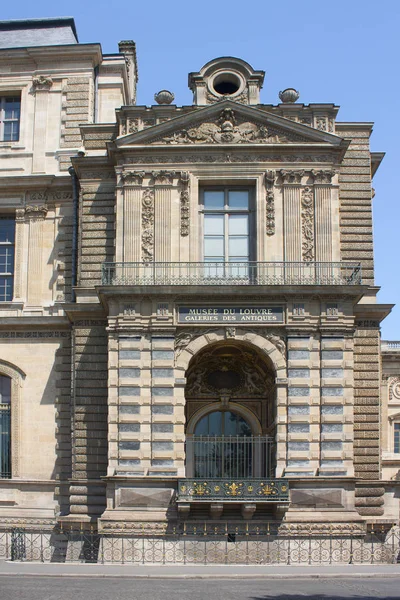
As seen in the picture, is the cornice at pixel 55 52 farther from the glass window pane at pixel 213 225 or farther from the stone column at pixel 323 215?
the stone column at pixel 323 215

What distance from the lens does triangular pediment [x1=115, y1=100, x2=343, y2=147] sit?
1371 inches

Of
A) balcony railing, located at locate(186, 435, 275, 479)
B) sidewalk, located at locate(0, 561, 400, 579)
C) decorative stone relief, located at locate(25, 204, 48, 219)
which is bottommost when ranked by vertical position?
sidewalk, located at locate(0, 561, 400, 579)

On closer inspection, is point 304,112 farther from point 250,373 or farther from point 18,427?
point 18,427

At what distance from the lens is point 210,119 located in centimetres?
3525

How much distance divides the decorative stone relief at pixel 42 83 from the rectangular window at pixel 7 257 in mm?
5430

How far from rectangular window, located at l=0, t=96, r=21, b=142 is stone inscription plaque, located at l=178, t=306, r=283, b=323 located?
1196 cm

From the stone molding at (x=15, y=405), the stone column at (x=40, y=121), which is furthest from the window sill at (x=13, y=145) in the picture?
the stone molding at (x=15, y=405)

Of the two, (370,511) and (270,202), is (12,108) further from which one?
(370,511)

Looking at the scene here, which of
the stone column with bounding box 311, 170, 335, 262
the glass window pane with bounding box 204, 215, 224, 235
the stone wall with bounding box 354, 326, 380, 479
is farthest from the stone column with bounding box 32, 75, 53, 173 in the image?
the stone wall with bounding box 354, 326, 380, 479

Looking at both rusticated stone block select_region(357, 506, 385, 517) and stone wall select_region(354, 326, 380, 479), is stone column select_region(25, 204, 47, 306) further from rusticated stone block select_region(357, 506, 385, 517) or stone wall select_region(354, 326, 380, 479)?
rusticated stone block select_region(357, 506, 385, 517)

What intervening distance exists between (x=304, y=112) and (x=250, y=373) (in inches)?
366

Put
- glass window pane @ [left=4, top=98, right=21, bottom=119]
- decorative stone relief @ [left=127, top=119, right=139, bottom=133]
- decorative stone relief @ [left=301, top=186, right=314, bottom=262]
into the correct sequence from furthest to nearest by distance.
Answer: glass window pane @ [left=4, top=98, right=21, bottom=119], decorative stone relief @ [left=127, top=119, right=139, bottom=133], decorative stone relief @ [left=301, top=186, right=314, bottom=262]

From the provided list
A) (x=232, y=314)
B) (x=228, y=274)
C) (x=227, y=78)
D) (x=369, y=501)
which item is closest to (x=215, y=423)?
(x=232, y=314)

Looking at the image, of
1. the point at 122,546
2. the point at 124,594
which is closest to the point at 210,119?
the point at 122,546
